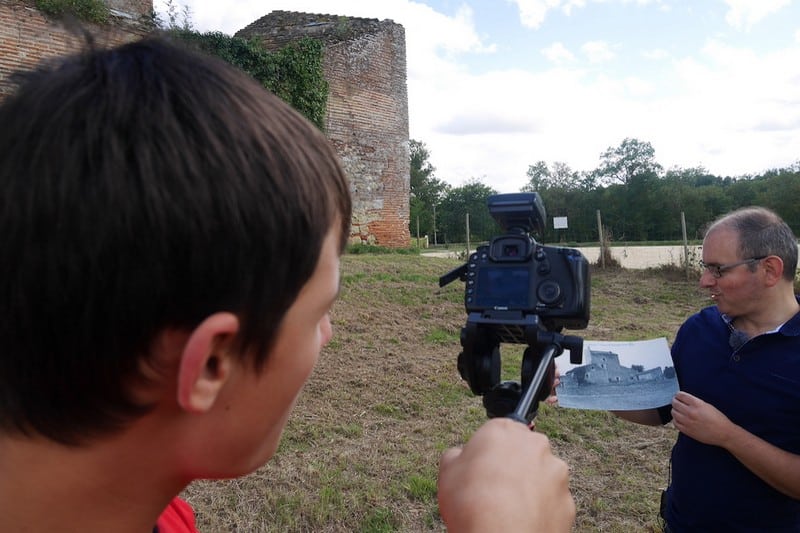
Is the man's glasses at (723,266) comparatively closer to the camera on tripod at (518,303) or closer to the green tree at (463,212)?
the camera on tripod at (518,303)

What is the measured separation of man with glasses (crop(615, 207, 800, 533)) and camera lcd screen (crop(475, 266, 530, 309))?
3.65 feet

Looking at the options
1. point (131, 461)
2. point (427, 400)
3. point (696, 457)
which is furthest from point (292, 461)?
point (131, 461)

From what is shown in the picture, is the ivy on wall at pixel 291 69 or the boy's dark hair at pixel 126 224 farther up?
the ivy on wall at pixel 291 69

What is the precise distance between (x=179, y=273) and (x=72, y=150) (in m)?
0.18

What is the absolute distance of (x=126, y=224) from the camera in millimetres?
592

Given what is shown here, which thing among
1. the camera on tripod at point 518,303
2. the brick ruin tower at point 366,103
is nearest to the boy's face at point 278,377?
the camera on tripod at point 518,303

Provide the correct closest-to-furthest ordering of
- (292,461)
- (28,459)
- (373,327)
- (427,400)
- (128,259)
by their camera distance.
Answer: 1. (128,259)
2. (28,459)
3. (292,461)
4. (427,400)
5. (373,327)

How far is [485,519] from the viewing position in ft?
2.27

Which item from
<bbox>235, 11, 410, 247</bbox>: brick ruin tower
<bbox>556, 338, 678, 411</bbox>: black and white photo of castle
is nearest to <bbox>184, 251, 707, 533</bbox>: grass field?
<bbox>556, 338, 678, 411</bbox>: black and white photo of castle

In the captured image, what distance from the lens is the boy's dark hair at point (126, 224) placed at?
597 mm

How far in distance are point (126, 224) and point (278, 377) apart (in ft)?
0.90

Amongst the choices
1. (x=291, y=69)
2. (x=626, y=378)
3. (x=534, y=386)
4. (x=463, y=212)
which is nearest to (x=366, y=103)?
(x=291, y=69)

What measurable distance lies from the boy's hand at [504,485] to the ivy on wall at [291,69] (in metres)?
12.3

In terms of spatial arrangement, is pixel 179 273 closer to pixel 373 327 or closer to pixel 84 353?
pixel 84 353
